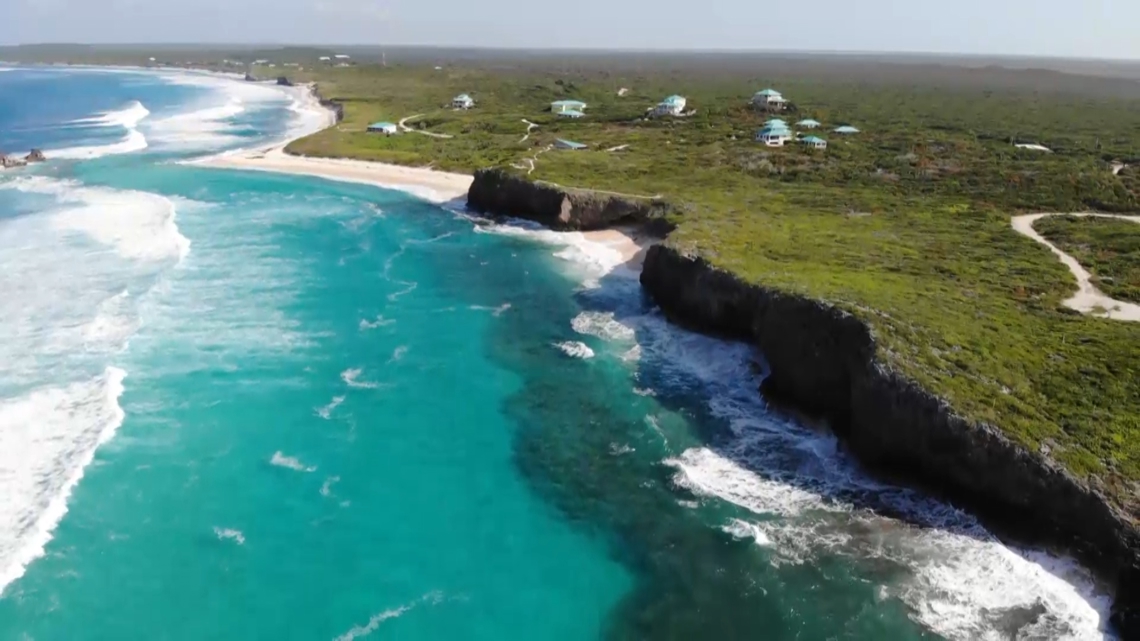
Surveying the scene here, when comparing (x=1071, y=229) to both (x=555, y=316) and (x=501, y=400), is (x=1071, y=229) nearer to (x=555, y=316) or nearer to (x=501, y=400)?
(x=555, y=316)

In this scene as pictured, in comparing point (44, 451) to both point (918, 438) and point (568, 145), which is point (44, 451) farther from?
point (568, 145)

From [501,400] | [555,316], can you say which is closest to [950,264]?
[555,316]

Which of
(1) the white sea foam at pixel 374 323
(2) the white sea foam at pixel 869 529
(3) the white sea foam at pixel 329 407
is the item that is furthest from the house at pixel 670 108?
(3) the white sea foam at pixel 329 407

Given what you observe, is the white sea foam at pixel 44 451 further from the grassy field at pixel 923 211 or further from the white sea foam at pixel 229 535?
the grassy field at pixel 923 211

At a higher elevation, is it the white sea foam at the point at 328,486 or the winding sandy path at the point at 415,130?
the winding sandy path at the point at 415,130

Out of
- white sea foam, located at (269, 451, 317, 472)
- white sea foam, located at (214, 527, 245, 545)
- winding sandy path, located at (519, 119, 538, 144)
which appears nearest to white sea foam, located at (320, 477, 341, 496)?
white sea foam, located at (269, 451, 317, 472)

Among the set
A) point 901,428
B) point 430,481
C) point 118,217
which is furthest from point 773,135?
point 430,481

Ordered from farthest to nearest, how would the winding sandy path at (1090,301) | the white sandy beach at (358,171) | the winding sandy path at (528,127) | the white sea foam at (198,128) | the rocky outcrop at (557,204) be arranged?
1. the white sea foam at (198,128)
2. the winding sandy path at (528,127)
3. the white sandy beach at (358,171)
4. the rocky outcrop at (557,204)
5. the winding sandy path at (1090,301)
